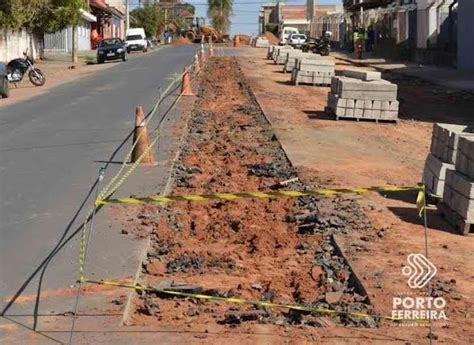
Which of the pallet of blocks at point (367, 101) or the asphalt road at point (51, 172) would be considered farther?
the pallet of blocks at point (367, 101)

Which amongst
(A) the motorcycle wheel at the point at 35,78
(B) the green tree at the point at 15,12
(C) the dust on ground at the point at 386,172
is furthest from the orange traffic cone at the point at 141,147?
(B) the green tree at the point at 15,12

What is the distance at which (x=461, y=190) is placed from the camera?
8.32 meters

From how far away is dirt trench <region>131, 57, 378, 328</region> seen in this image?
6.13 m

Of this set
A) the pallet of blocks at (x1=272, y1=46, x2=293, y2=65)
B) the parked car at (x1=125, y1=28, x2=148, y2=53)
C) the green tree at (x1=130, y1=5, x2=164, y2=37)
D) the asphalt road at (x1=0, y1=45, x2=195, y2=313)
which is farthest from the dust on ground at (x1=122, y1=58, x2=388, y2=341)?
the green tree at (x1=130, y1=5, x2=164, y2=37)

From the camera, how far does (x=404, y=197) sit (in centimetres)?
1036

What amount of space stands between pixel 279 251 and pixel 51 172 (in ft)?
16.0

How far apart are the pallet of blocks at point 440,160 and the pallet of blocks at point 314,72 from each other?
21.1 metres

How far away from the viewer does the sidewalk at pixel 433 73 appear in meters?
30.3

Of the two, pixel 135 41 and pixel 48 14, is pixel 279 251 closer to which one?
pixel 48 14

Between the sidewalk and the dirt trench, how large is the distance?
59.7 feet

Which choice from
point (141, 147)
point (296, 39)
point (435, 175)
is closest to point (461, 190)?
point (435, 175)

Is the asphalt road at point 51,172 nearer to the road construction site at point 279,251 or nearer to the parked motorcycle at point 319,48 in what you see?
the road construction site at point 279,251

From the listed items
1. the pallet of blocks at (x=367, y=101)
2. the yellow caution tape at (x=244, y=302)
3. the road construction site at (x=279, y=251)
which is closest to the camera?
the road construction site at (x=279, y=251)

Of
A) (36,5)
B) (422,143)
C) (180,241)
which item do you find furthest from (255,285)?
(36,5)
